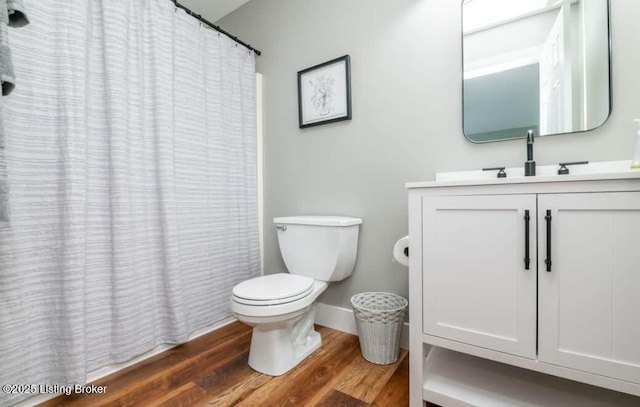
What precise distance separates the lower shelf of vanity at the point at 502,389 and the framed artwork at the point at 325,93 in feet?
4.53

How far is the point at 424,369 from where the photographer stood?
45.3 inches

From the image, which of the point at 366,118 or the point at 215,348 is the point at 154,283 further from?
the point at 366,118

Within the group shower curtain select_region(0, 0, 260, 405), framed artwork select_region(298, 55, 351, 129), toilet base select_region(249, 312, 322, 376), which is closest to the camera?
shower curtain select_region(0, 0, 260, 405)

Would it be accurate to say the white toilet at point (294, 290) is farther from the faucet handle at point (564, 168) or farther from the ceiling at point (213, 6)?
the ceiling at point (213, 6)

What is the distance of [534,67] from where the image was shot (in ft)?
4.07

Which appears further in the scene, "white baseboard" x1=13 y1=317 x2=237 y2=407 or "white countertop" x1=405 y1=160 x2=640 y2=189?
"white baseboard" x1=13 y1=317 x2=237 y2=407

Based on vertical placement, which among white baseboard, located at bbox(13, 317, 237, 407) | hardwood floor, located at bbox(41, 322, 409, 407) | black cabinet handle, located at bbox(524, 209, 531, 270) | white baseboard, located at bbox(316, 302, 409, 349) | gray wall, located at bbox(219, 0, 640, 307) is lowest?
hardwood floor, located at bbox(41, 322, 409, 407)

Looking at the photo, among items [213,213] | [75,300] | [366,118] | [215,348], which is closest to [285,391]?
[215,348]

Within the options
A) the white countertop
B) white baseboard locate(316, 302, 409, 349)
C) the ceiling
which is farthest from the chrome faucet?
the ceiling

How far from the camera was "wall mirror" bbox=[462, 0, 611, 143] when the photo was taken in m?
1.14

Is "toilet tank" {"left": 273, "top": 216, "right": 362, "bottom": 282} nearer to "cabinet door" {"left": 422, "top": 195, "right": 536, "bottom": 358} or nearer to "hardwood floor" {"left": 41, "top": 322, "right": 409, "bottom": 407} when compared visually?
"hardwood floor" {"left": 41, "top": 322, "right": 409, "bottom": 407}

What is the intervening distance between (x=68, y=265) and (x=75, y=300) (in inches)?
5.7

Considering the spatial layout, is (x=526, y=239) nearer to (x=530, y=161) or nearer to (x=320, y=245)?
(x=530, y=161)

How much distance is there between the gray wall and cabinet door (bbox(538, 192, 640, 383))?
0.44m
